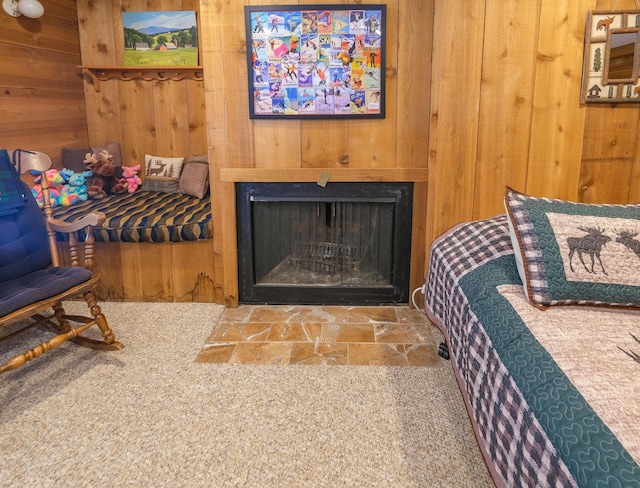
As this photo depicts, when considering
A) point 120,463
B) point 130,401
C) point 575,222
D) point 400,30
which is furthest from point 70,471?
point 400,30

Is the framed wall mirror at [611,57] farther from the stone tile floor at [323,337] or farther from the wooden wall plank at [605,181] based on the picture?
the stone tile floor at [323,337]

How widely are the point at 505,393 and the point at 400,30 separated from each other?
217cm

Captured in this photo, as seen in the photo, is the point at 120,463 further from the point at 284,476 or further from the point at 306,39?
the point at 306,39

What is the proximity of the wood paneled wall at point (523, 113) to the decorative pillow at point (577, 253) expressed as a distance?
31.2 inches

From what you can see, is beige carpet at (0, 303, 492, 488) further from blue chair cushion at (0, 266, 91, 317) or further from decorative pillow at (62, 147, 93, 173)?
decorative pillow at (62, 147, 93, 173)

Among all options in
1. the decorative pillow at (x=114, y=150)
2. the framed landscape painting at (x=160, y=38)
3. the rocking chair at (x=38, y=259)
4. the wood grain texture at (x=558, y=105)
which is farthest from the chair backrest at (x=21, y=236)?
the wood grain texture at (x=558, y=105)

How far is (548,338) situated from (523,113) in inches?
59.7

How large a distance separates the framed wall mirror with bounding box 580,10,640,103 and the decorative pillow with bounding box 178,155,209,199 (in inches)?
97.8

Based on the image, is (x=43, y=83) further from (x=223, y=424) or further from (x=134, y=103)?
(x=223, y=424)

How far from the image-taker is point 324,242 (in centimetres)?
320

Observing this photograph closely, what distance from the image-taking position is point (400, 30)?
284 cm

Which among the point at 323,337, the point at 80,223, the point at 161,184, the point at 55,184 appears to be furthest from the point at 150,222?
the point at 323,337

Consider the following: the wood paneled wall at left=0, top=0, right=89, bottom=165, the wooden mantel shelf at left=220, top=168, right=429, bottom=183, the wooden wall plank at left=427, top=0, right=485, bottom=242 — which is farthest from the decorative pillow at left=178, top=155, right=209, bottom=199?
the wooden wall plank at left=427, top=0, right=485, bottom=242

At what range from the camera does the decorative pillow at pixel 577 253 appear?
66.9 inches
